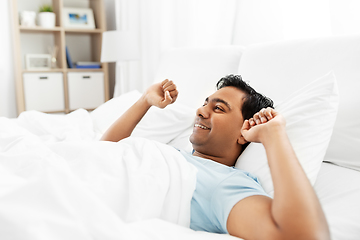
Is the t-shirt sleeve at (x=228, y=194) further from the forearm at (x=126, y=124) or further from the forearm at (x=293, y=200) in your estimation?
the forearm at (x=126, y=124)

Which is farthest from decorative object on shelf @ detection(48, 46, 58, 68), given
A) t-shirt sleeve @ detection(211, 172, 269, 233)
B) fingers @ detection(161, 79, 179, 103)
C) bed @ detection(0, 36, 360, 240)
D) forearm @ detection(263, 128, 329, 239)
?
forearm @ detection(263, 128, 329, 239)

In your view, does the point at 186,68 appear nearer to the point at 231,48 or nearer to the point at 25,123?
the point at 231,48

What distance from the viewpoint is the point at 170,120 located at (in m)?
1.62

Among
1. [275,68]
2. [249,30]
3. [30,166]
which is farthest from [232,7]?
[30,166]

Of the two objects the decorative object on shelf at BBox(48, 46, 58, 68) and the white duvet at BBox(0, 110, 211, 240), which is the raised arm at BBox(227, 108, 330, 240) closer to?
the white duvet at BBox(0, 110, 211, 240)

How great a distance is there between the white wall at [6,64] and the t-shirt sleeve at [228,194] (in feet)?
11.0

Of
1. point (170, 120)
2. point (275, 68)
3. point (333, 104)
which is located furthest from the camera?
point (170, 120)

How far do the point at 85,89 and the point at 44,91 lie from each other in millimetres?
435

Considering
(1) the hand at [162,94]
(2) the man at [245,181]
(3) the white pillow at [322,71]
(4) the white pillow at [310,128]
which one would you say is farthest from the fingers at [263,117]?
(1) the hand at [162,94]

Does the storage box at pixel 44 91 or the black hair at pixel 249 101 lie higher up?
the black hair at pixel 249 101

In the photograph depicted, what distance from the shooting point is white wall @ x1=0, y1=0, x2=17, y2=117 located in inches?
140

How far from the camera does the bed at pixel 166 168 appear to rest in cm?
67

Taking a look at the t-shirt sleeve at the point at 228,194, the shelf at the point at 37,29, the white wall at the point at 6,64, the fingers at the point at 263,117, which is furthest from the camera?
A: the white wall at the point at 6,64

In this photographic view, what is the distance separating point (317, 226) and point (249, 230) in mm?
149
